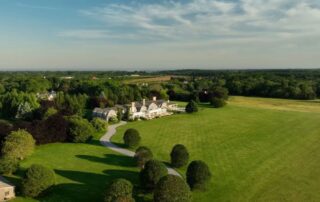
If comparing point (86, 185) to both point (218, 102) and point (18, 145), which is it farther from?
point (218, 102)

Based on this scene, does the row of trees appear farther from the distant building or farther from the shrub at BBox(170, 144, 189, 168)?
the distant building

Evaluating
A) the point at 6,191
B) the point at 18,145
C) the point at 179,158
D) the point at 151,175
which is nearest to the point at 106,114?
the point at 18,145

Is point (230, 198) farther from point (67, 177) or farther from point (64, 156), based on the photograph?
point (64, 156)

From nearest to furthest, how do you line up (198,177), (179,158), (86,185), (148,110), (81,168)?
(198,177)
(86,185)
(81,168)
(179,158)
(148,110)

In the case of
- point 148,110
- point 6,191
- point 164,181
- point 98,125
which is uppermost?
point 164,181

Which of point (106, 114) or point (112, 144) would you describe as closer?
point (112, 144)
